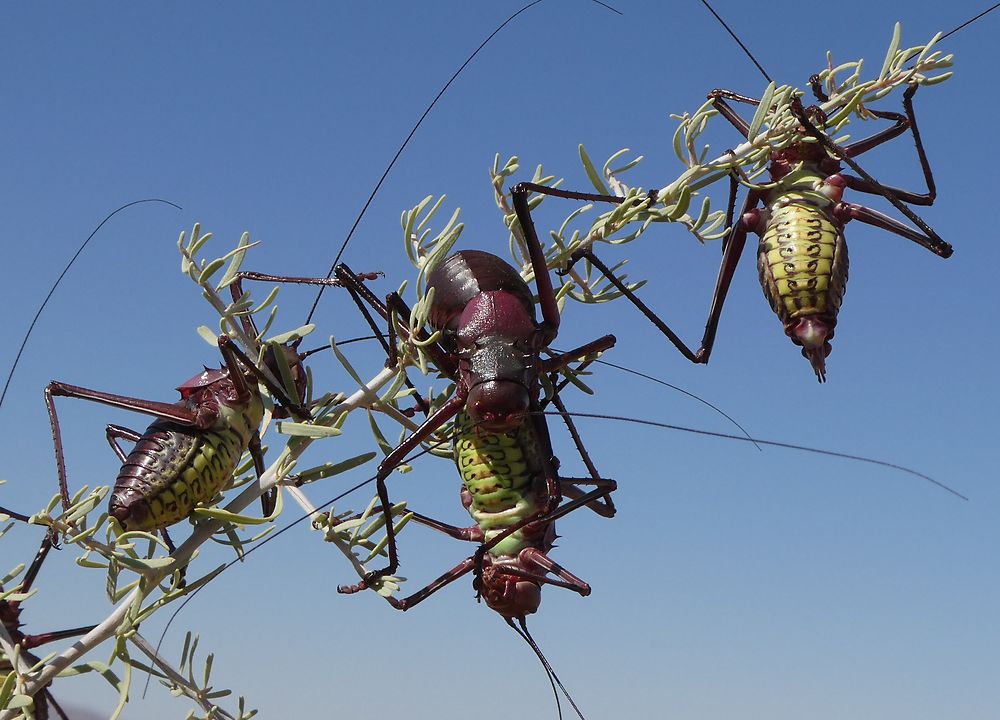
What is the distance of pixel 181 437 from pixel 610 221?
1.45 metres

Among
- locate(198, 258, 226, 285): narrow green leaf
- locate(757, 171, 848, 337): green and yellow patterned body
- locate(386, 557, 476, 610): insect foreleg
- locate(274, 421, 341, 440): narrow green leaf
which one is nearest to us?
locate(274, 421, 341, 440): narrow green leaf

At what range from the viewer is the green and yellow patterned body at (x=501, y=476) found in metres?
3.02

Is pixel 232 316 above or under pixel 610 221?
under

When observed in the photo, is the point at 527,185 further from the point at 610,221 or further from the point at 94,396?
the point at 94,396

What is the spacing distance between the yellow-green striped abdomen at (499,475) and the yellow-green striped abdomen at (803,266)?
90cm

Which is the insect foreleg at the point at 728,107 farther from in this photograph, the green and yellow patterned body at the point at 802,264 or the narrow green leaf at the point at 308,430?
the narrow green leaf at the point at 308,430

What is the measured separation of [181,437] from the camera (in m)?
2.92

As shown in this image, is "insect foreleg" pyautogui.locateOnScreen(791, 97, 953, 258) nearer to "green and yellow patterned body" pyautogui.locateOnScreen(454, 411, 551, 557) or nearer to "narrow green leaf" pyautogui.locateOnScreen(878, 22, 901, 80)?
"narrow green leaf" pyautogui.locateOnScreen(878, 22, 901, 80)

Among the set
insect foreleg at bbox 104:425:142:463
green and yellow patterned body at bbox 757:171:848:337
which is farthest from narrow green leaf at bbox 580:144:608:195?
insect foreleg at bbox 104:425:142:463

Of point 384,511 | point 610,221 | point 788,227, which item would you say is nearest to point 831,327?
point 788,227

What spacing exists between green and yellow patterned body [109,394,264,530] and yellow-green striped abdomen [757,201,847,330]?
1.68m

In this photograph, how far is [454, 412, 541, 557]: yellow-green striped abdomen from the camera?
119 inches

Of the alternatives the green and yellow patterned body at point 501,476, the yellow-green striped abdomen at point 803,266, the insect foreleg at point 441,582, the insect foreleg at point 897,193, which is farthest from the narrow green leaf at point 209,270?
the insect foreleg at point 897,193

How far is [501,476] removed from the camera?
302cm
